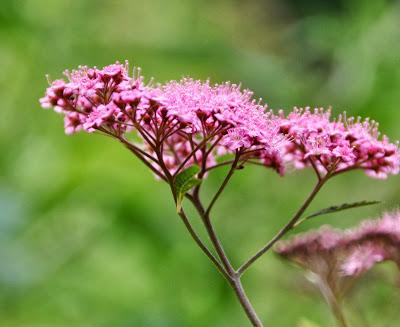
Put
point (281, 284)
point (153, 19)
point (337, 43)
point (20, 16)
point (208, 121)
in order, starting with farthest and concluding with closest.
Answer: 1. point (153, 19)
2. point (337, 43)
3. point (20, 16)
4. point (281, 284)
5. point (208, 121)

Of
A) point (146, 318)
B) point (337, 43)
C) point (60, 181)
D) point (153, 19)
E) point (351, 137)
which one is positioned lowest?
point (351, 137)

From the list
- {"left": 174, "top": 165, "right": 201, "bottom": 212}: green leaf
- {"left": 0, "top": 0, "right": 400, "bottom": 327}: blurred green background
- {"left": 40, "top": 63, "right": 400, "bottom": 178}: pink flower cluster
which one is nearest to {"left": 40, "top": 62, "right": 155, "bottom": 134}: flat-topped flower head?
{"left": 40, "top": 63, "right": 400, "bottom": 178}: pink flower cluster

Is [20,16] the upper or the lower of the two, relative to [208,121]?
upper

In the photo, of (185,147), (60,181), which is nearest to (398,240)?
(185,147)

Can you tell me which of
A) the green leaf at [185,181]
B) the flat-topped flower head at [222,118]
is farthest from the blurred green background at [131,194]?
the green leaf at [185,181]

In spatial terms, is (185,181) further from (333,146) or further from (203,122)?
(333,146)

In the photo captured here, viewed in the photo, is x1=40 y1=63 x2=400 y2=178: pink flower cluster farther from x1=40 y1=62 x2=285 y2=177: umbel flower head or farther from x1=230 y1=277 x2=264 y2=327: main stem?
x1=230 y1=277 x2=264 y2=327: main stem

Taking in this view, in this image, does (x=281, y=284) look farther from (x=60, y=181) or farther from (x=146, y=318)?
(x=60, y=181)

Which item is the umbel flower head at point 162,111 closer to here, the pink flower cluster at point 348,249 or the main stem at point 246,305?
the main stem at point 246,305
